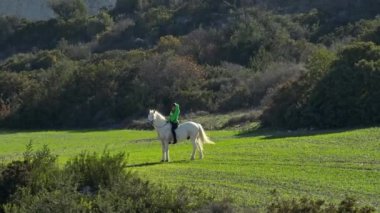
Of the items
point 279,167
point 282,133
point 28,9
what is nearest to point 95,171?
point 279,167

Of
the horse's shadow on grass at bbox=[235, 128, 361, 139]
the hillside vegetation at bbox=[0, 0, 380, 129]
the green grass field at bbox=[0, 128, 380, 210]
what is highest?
the hillside vegetation at bbox=[0, 0, 380, 129]

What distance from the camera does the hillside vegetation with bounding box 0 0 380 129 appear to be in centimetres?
3988

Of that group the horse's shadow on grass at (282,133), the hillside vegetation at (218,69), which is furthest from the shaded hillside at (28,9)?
the horse's shadow on grass at (282,133)

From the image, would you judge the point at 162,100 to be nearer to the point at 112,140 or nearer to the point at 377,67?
the point at 112,140

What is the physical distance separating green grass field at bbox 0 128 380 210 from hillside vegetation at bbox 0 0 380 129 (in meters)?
5.09

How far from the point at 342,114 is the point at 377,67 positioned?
3044 millimetres

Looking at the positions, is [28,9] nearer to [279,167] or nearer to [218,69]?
[218,69]

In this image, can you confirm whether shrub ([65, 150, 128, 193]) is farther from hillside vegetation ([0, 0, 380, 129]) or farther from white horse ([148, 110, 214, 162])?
hillside vegetation ([0, 0, 380, 129])

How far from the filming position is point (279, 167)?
23.9 metres

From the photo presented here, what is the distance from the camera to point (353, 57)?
132 ft

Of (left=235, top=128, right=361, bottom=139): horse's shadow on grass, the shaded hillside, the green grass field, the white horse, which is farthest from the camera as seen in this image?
the shaded hillside

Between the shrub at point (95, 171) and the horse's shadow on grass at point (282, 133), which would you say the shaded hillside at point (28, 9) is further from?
the shrub at point (95, 171)

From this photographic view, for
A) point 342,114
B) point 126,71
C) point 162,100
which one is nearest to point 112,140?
point 342,114

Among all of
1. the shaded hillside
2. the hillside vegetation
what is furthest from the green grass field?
the shaded hillside
